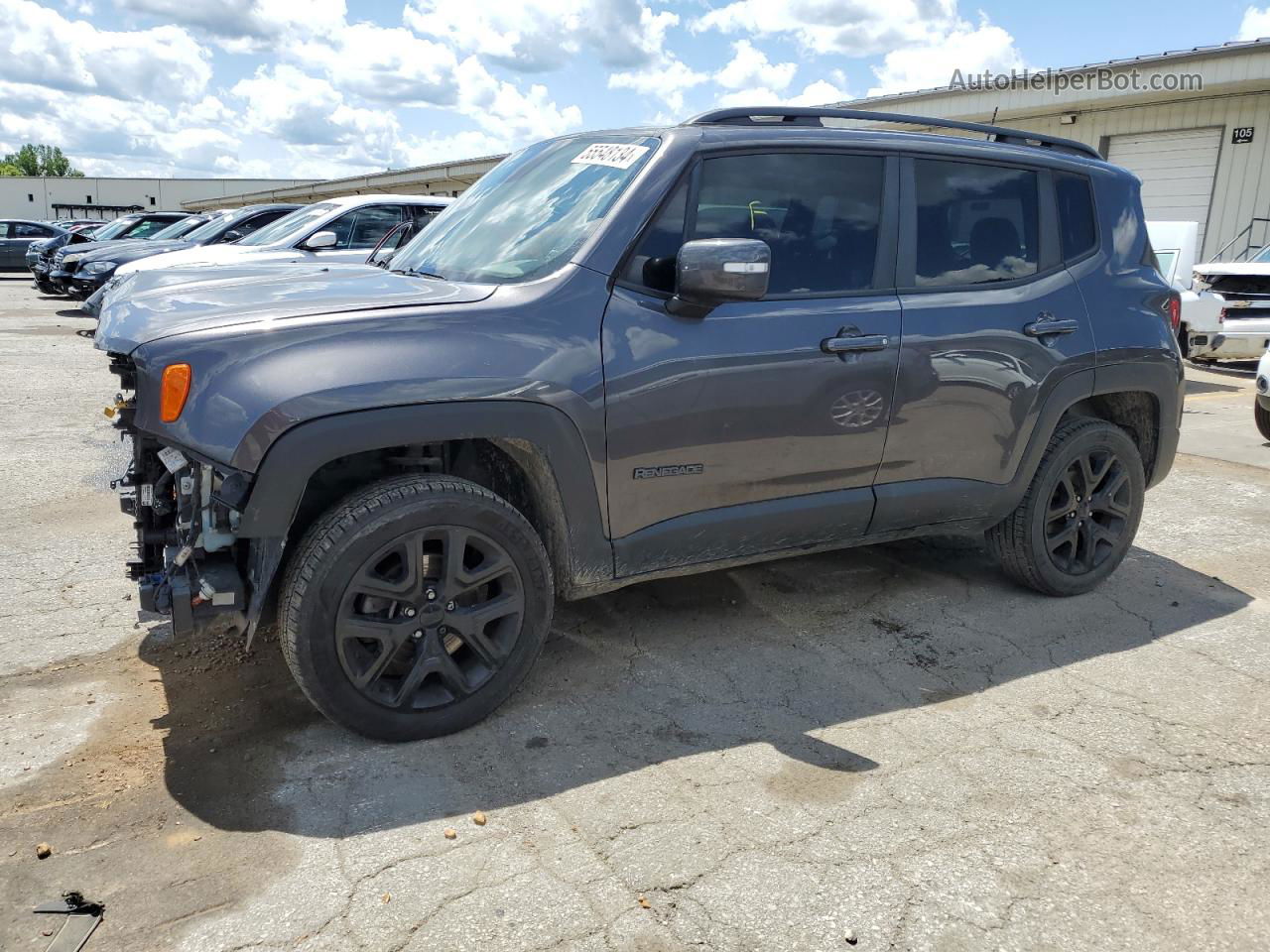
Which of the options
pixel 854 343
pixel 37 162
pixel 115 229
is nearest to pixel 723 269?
pixel 854 343

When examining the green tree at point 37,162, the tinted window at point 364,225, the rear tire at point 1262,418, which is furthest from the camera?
the green tree at point 37,162

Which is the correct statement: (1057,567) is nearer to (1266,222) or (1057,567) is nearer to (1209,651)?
(1209,651)

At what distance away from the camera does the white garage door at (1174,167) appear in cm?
1648

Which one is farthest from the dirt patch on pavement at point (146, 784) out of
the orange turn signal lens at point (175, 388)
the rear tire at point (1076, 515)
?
the rear tire at point (1076, 515)

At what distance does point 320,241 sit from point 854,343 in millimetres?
6828

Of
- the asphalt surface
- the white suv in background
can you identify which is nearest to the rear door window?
the white suv in background

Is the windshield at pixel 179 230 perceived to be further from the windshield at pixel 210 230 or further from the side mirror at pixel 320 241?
the side mirror at pixel 320 241

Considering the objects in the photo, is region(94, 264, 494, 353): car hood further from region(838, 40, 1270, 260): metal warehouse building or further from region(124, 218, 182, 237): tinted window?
region(124, 218, 182, 237): tinted window

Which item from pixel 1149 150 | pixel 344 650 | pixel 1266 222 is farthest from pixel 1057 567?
pixel 1149 150

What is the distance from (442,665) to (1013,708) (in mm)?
2008

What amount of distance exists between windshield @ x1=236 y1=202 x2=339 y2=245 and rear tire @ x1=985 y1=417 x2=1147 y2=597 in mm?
7776

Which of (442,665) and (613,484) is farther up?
(613,484)

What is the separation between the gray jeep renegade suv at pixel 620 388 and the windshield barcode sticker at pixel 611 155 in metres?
0.01

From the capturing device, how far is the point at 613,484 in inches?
130
